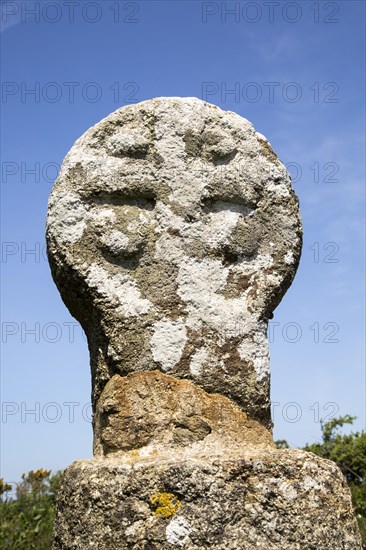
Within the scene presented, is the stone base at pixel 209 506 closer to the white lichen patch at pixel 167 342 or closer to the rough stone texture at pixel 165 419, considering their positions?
the rough stone texture at pixel 165 419

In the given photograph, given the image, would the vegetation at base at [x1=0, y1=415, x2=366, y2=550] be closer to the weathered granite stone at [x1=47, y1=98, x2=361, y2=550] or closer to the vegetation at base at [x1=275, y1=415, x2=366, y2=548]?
the vegetation at base at [x1=275, y1=415, x2=366, y2=548]

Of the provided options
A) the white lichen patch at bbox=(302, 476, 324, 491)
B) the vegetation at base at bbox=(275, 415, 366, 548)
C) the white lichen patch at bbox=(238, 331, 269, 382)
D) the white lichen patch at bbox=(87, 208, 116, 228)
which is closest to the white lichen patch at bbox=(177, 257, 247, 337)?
the white lichen patch at bbox=(238, 331, 269, 382)

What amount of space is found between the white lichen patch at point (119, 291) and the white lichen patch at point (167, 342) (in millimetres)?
115

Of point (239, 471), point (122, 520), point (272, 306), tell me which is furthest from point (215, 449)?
point (272, 306)

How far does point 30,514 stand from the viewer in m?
8.16

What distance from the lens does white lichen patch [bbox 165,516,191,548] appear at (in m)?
2.72

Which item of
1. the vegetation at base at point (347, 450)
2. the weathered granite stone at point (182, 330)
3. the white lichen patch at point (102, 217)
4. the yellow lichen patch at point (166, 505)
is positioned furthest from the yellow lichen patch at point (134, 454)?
the vegetation at base at point (347, 450)

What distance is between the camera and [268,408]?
3.38m

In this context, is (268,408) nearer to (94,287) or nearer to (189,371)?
(189,371)

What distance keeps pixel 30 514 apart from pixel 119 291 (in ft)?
18.9

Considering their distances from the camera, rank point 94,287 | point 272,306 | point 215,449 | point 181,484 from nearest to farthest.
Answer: point 181,484 → point 215,449 → point 94,287 → point 272,306

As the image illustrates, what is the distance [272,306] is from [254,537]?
1.17m

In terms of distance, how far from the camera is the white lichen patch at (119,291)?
10.7 ft

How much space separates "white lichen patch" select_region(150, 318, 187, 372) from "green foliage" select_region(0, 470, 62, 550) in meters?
5.09
